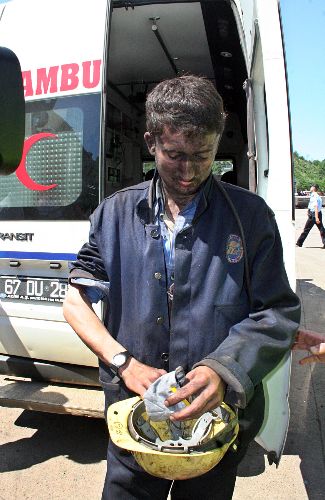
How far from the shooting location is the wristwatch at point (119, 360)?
154cm

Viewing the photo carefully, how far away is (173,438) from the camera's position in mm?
1576

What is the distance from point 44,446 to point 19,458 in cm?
21

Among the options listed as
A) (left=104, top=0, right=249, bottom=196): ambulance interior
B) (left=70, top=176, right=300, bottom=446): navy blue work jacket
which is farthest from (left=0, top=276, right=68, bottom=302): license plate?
(left=70, top=176, right=300, bottom=446): navy blue work jacket

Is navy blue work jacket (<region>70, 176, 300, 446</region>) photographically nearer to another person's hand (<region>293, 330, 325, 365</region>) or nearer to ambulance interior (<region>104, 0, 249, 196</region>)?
another person's hand (<region>293, 330, 325, 365</region>)

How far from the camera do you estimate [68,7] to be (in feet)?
10.2

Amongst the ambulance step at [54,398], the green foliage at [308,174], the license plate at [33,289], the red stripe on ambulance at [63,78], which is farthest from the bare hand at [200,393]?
the green foliage at [308,174]

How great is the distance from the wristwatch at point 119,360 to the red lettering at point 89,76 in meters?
2.03

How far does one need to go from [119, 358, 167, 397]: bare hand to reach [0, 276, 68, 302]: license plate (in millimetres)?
1616

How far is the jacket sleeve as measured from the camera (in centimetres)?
146

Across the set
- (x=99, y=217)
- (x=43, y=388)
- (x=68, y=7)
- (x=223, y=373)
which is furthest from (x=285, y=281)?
(x=68, y=7)

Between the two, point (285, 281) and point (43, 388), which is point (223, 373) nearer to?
point (285, 281)

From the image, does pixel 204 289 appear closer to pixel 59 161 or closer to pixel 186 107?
pixel 186 107

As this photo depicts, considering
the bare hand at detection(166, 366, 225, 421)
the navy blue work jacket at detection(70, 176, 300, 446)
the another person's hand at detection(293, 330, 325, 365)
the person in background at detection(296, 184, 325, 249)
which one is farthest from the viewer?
the person in background at detection(296, 184, 325, 249)

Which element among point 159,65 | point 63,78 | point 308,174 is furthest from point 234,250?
point 308,174
